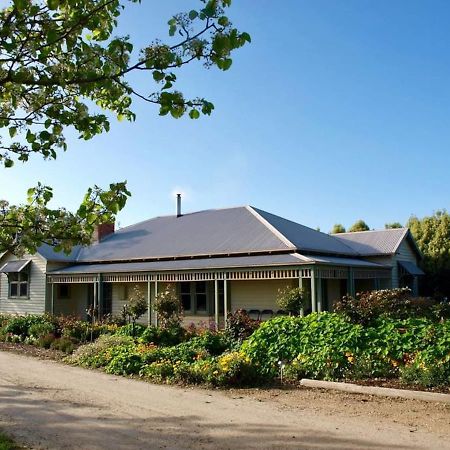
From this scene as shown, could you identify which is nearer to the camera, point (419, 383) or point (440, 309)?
point (419, 383)

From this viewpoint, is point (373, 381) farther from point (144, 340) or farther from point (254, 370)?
point (144, 340)

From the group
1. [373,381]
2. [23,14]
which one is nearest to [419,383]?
[373,381]

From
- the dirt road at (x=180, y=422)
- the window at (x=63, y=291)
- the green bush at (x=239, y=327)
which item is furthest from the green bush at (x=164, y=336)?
the window at (x=63, y=291)

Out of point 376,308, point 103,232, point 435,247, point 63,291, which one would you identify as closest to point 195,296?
point 63,291

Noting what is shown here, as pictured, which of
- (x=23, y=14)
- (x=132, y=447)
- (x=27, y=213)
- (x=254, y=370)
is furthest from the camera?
(x=254, y=370)

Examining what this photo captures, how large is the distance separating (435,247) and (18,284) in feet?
82.2

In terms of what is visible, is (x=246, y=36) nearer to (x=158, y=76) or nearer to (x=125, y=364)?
(x=158, y=76)

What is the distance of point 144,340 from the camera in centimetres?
1536

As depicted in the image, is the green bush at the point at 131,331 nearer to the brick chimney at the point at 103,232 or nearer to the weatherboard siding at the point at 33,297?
the weatherboard siding at the point at 33,297

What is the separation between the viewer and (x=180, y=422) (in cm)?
828

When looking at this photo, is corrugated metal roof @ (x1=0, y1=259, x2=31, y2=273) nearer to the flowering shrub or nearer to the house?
the house

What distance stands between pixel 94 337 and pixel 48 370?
4713mm

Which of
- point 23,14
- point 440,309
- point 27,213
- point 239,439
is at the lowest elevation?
point 239,439

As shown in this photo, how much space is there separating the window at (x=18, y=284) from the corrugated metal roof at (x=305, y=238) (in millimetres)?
12805
